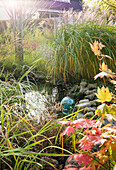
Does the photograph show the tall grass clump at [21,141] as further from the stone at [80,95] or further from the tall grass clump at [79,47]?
the tall grass clump at [79,47]

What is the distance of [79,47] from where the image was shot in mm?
3541

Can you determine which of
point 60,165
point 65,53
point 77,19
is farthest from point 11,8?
point 60,165

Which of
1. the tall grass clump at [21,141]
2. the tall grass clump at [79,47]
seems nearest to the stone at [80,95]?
the tall grass clump at [79,47]

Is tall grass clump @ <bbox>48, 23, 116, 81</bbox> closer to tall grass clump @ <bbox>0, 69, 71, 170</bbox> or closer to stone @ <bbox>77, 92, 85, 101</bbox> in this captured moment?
stone @ <bbox>77, 92, 85, 101</bbox>

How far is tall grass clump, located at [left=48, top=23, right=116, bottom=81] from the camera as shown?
134 inches

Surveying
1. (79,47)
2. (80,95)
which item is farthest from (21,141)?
(79,47)

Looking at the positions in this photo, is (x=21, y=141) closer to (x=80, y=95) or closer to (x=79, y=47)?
(x=80, y=95)

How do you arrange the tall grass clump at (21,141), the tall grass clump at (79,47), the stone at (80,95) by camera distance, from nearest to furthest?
the tall grass clump at (21,141)
the stone at (80,95)
the tall grass clump at (79,47)

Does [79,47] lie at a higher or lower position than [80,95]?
higher

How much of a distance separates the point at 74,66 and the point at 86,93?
745 millimetres

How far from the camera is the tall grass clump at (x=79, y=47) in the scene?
Answer: 11.2 feet

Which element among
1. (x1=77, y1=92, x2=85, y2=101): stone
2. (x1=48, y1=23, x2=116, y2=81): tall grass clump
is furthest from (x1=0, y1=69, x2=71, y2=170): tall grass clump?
(x1=48, y1=23, x2=116, y2=81): tall grass clump

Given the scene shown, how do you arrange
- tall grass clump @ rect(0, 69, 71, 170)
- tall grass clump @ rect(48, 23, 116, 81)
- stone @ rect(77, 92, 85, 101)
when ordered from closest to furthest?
tall grass clump @ rect(0, 69, 71, 170)
stone @ rect(77, 92, 85, 101)
tall grass clump @ rect(48, 23, 116, 81)

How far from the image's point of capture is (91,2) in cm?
765
